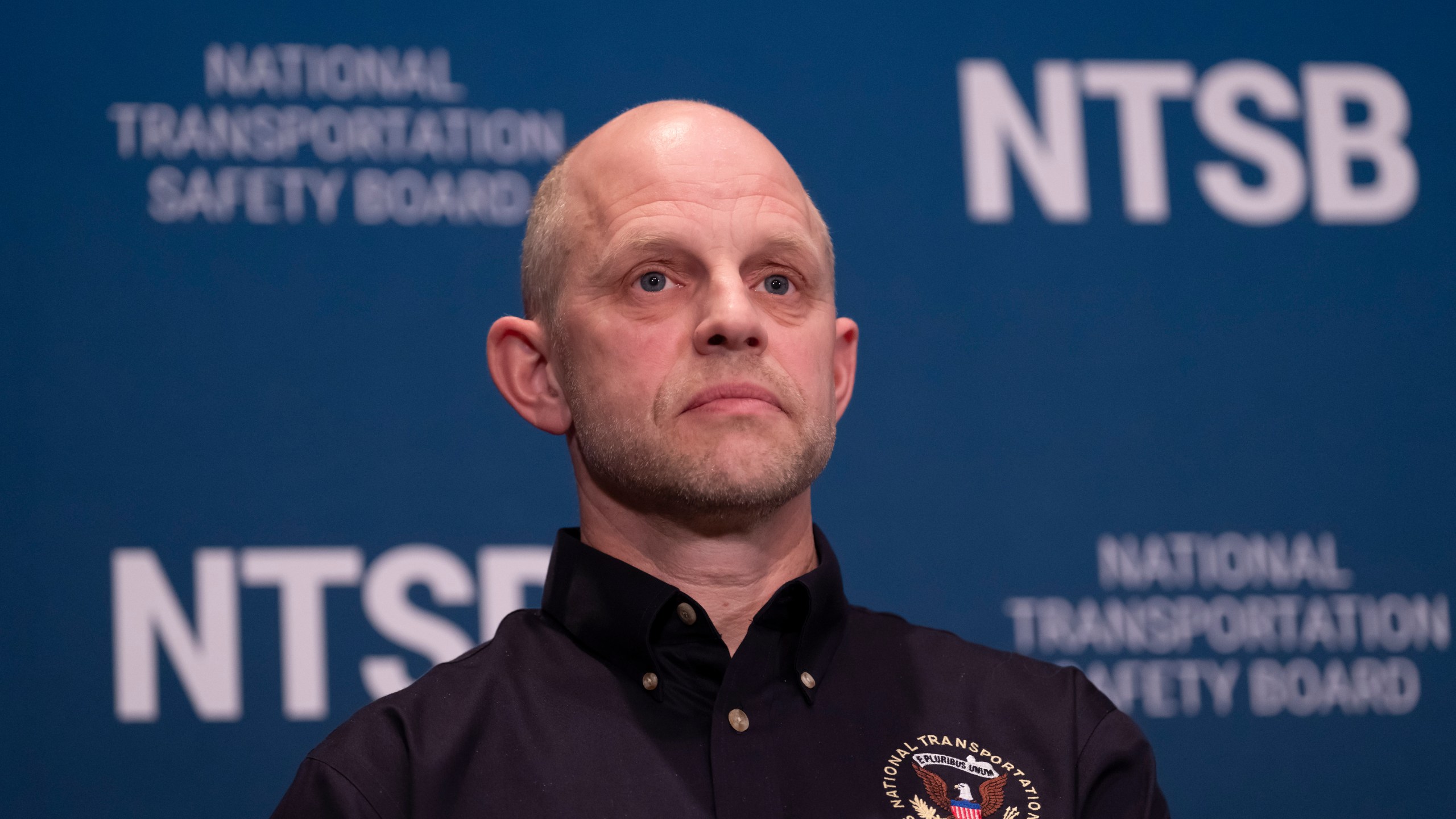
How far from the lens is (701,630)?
143 cm

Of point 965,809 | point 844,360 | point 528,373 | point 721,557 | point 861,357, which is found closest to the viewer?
point 965,809

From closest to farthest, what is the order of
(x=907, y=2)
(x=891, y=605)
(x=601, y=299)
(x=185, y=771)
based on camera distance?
(x=601, y=299)
(x=185, y=771)
(x=891, y=605)
(x=907, y=2)

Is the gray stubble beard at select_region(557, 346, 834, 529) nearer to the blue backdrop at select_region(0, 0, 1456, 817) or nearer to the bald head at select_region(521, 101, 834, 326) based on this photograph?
the bald head at select_region(521, 101, 834, 326)

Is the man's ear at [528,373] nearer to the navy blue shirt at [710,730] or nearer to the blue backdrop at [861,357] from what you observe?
the navy blue shirt at [710,730]

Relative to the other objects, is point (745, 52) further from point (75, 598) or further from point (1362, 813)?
point (1362, 813)

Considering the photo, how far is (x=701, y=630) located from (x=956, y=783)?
12.0 inches

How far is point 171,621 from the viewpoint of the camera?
2246 millimetres

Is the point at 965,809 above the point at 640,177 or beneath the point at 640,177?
beneath

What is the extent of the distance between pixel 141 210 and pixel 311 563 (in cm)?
68

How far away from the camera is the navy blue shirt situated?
1.35m

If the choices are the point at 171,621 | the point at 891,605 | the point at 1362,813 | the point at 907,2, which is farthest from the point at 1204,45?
the point at 171,621

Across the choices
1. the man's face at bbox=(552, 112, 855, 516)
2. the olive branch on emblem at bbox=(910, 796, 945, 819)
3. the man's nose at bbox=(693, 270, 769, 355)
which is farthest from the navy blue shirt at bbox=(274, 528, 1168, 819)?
the man's nose at bbox=(693, 270, 769, 355)

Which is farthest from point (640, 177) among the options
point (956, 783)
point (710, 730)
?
point (956, 783)

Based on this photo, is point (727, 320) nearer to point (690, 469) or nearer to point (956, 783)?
point (690, 469)
